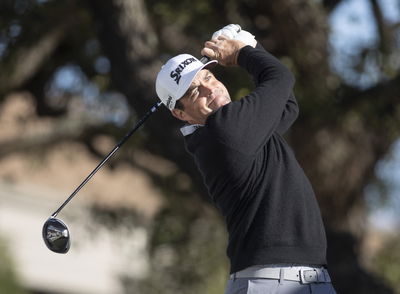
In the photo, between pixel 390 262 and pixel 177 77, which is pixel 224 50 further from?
pixel 390 262

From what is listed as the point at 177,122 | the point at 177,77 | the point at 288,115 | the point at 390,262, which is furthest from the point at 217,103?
the point at 390,262

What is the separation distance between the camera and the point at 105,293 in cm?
2608

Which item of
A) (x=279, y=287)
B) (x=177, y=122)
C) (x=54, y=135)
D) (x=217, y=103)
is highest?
(x=54, y=135)

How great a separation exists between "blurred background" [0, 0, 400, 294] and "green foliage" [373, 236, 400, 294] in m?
0.03

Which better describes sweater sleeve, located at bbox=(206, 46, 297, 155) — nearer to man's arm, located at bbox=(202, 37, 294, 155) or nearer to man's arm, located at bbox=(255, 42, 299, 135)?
man's arm, located at bbox=(202, 37, 294, 155)

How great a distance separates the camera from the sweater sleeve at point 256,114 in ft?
11.9

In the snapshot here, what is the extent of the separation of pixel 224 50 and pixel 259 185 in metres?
0.67

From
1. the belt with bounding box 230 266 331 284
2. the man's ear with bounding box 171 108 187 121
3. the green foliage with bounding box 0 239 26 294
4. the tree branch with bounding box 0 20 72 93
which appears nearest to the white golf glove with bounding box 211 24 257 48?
the man's ear with bounding box 171 108 187 121

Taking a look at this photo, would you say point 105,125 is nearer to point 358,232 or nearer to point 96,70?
point 96,70

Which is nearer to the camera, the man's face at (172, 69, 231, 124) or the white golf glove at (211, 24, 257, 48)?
the man's face at (172, 69, 231, 124)

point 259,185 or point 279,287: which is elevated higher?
point 259,185

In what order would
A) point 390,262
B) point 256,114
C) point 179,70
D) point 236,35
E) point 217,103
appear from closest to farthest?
point 256,114, point 217,103, point 179,70, point 236,35, point 390,262

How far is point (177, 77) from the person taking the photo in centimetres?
391

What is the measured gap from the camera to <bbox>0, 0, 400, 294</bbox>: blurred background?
840 centimetres
